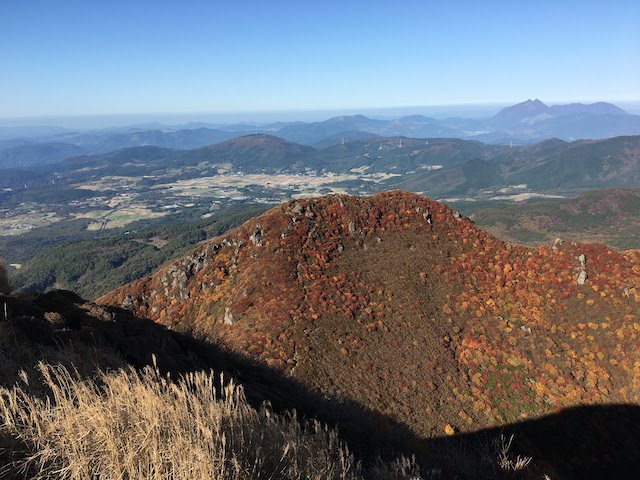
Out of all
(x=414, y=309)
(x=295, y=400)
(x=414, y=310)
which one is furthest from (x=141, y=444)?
(x=414, y=309)

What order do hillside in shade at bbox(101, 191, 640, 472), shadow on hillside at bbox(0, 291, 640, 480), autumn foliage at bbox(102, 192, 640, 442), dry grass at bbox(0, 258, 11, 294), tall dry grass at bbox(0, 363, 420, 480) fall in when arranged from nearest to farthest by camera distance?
tall dry grass at bbox(0, 363, 420, 480) → shadow on hillside at bbox(0, 291, 640, 480) → dry grass at bbox(0, 258, 11, 294) → hillside in shade at bbox(101, 191, 640, 472) → autumn foliage at bbox(102, 192, 640, 442)

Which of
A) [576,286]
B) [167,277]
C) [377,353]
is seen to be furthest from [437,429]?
[167,277]

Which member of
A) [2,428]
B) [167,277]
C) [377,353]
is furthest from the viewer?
[167,277]

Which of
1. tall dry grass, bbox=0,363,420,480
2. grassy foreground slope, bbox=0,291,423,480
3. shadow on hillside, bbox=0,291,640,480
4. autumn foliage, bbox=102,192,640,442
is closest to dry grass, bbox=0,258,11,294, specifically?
shadow on hillside, bbox=0,291,640,480

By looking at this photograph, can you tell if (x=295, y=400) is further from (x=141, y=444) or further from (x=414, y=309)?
(x=414, y=309)

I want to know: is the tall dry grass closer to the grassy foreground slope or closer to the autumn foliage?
the grassy foreground slope

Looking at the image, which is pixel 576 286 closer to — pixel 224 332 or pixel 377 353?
pixel 377 353

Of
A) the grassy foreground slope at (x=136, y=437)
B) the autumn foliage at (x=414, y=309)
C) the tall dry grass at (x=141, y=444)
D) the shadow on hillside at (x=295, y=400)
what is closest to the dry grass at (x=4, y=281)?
the shadow on hillside at (x=295, y=400)
